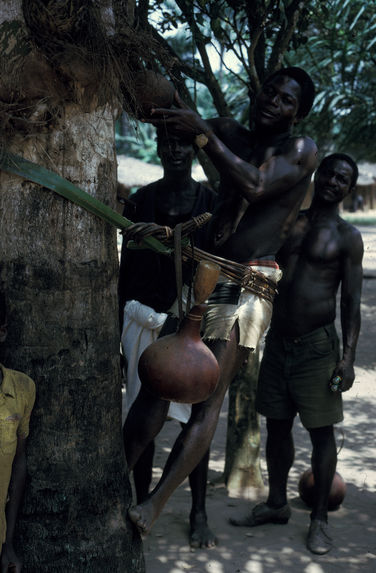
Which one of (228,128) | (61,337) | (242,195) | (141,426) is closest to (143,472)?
(141,426)

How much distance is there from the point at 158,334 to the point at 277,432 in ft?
3.43

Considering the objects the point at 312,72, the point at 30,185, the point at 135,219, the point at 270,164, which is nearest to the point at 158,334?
the point at 135,219

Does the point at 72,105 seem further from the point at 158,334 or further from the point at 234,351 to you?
the point at 158,334

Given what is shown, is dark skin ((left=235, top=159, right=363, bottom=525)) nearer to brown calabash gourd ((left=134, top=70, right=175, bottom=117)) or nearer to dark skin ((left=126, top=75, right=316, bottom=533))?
dark skin ((left=126, top=75, right=316, bottom=533))

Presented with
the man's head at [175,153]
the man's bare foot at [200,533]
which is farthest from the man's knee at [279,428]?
the man's head at [175,153]

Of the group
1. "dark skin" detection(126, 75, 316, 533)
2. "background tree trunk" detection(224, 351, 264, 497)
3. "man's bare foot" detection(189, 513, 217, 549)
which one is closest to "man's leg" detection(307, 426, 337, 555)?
"man's bare foot" detection(189, 513, 217, 549)

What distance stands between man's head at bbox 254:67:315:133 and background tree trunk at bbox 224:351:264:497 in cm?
211

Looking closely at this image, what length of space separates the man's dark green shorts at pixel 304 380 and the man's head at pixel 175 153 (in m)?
1.18

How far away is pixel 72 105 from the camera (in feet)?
8.26

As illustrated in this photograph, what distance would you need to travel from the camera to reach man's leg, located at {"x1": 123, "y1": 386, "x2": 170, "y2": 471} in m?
3.03

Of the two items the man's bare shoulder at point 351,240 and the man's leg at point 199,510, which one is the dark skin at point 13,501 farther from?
the man's bare shoulder at point 351,240

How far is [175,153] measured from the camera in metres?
3.97

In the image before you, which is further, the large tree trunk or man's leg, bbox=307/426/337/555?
man's leg, bbox=307/426/337/555

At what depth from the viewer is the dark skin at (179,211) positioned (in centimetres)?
391
